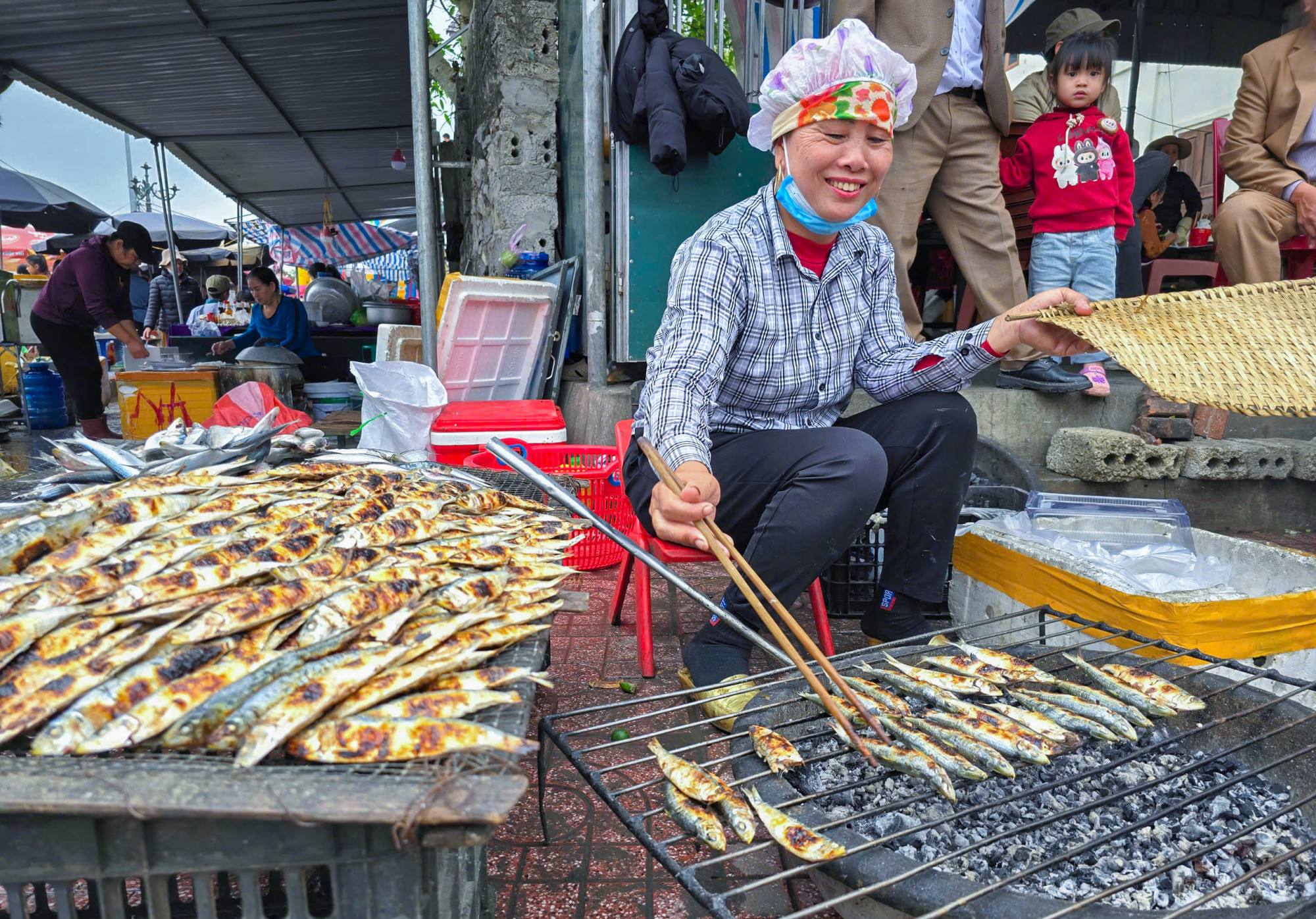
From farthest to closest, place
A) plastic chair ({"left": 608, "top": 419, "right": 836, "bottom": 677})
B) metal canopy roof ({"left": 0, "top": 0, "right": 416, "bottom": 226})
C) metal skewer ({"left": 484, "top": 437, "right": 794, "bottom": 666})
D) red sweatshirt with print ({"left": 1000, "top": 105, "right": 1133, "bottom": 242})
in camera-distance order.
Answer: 1. metal canopy roof ({"left": 0, "top": 0, "right": 416, "bottom": 226})
2. red sweatshirt with print ({"left": 1000, "top": 105, "right": 1133, "bottom": 242})
3. plastic chair ({"left": 608, "top": 419, "right": 836, "bottom": 677})
4. metal skewer ({"left": 484, "top": 437, "right": 794, "bottom": 666})

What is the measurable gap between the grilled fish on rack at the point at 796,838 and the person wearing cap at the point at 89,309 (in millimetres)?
8489

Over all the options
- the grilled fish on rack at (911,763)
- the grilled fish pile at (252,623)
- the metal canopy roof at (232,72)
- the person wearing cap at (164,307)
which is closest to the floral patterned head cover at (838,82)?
the grilled fish pile at (252,623)

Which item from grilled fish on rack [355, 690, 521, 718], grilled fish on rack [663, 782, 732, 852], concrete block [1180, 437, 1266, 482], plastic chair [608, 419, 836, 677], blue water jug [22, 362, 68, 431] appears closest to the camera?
grilled fish on rack [355, 690, 521, 718]

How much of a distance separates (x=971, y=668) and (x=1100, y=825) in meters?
0.46

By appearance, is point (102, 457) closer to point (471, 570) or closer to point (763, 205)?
point (471, 570)

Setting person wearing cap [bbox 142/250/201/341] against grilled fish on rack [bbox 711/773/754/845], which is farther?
person wearing cap [bbox 142/250/201/341]

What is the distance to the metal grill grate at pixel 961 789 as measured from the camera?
134 centimetres

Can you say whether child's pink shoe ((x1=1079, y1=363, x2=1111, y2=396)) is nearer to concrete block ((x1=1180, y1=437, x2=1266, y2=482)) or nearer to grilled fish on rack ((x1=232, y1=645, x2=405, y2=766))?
concrete block ((x1=1180, y1=437, x2=1266, y2=482))

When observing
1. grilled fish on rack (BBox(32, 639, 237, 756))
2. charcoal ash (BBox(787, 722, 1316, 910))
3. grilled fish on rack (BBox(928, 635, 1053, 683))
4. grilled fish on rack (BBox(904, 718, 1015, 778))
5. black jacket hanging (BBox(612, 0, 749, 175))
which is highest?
black jacket hanging (BBox(612, 0, 749, 175))

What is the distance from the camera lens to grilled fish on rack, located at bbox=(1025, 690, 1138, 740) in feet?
6.31

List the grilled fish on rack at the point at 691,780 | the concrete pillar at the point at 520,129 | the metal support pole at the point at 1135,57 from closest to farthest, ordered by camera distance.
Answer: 1. the grilled fish on rack at the point at 691,780
2. the concrete pillar at the point at 520,129
3. the metal support pole at the point at 1135,57

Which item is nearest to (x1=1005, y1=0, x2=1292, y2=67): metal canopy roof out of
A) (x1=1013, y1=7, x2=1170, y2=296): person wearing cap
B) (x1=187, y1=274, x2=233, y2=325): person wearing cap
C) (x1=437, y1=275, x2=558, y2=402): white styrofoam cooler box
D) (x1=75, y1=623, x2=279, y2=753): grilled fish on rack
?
(x1=1013, y1=7, x2=1170, y2=296): person wearing cap

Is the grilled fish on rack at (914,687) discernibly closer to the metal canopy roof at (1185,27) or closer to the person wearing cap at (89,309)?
the person wearing cap at (89,309)

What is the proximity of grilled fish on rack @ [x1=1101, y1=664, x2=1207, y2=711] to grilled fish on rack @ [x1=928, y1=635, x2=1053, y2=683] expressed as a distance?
0.17 metres
